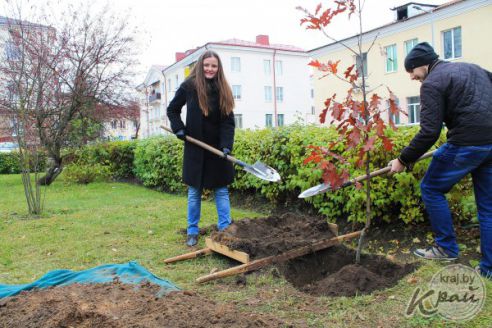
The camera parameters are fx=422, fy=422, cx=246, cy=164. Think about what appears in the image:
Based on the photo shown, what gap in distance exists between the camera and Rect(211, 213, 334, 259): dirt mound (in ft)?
12.4

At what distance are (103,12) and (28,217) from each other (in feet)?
31.2

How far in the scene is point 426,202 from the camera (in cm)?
351

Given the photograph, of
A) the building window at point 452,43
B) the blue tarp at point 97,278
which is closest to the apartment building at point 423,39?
the building window at point 452,43

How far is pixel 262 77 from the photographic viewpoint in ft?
138

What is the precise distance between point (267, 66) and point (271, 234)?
39.4 metres

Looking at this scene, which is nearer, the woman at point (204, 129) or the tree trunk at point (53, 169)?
the woman at point (204, 129)

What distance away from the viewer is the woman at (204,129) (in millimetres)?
4734

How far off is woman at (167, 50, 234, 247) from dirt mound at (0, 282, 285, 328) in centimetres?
178

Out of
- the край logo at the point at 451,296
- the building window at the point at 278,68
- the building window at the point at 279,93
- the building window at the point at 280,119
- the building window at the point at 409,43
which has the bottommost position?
the край logo at the point at 451,296

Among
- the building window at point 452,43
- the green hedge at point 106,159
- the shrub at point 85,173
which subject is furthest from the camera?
the building window at point 452,43

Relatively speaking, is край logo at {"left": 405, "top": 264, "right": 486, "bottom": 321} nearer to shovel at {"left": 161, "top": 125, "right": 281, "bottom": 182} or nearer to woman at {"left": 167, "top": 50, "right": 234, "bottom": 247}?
shovel at {"left": 161, "top": 125, "right": 281, "bottom": 182}

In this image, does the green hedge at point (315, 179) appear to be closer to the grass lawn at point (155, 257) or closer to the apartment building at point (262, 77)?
the grass lawn at point (155, 257)

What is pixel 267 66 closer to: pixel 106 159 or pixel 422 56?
pixel 106 159

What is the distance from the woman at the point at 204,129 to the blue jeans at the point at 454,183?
2188 millimetres
